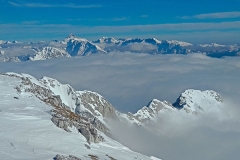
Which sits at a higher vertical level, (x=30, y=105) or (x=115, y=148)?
(x=30, y=105)

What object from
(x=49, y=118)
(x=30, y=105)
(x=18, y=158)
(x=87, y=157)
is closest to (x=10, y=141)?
(x=18, y=158)

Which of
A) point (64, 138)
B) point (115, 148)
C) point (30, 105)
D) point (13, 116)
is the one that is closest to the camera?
point (64, 138)

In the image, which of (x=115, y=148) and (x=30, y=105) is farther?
(x=30, y=105)

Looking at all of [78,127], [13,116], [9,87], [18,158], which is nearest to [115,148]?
[78,127]

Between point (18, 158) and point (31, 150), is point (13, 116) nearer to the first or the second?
point (31, 150)

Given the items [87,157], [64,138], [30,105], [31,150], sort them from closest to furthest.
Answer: [31,150] < [87,157] < [64,138] < [30,105]

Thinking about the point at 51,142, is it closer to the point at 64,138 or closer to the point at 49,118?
the point at 64,138
